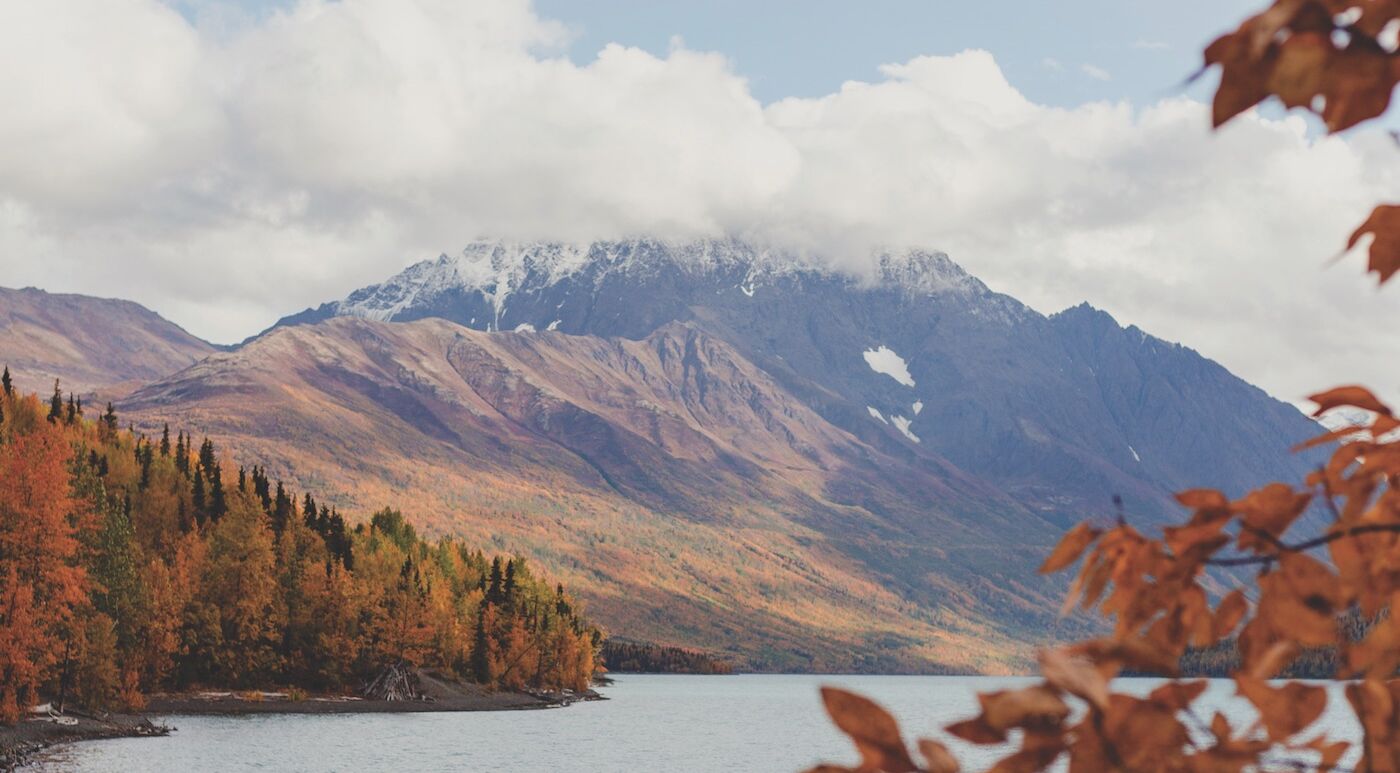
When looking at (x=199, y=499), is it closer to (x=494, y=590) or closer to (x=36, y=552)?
(x=494, y=590)

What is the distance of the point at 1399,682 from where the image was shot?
258 centimetres

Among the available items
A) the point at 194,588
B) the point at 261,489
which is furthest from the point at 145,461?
the point at 194,588

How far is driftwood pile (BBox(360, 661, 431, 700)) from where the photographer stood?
139750mm

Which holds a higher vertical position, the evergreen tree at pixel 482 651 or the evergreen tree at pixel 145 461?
the evergreen tree at pixel 145 461

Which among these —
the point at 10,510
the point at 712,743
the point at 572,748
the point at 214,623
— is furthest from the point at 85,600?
the point at 712,743

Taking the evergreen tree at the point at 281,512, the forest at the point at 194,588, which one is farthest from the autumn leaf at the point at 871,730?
the evergreen tree at the point at 281,512

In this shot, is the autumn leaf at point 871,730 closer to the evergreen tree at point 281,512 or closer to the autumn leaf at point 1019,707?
the autumn leaf at point 1019,707

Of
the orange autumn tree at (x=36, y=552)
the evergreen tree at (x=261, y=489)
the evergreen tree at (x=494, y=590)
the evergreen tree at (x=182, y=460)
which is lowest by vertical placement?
the evergreen tree at (x=494, y=590)

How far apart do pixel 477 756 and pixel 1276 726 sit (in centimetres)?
10467

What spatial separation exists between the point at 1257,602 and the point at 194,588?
114m

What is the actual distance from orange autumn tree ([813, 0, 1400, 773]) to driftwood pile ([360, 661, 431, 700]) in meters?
144

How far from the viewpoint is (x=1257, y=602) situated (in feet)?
8.86

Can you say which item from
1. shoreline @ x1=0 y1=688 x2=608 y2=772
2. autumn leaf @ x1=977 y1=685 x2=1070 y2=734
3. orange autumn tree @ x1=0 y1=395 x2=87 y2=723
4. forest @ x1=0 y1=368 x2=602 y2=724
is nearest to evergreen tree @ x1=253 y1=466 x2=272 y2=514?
forest @ x1=0 y1=368 x2=602 y2=724

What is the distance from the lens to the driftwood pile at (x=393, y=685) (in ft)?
458
